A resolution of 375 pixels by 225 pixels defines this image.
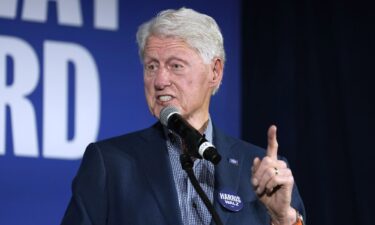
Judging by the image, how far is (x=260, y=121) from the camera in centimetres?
353

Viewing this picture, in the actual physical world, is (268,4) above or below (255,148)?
above

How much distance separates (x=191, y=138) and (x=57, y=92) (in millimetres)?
1479

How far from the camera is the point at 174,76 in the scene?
2164mm

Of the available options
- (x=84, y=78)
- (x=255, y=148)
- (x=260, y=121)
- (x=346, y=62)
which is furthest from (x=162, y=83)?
(x=346, y=62)

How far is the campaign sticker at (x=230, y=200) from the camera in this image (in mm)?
2059

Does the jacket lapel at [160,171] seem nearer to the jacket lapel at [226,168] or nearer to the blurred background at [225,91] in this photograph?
the jacket lapel at [226,168]

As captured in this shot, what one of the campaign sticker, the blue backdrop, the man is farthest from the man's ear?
the blue backdrop

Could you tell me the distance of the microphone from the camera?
68.3 inches

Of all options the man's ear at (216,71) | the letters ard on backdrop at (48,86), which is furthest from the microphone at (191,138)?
the letters ard on backdrop at (48,86)

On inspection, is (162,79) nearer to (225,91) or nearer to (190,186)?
(190,186)

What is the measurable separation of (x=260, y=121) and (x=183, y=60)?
139cm

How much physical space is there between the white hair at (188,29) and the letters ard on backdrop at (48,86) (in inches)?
40.2

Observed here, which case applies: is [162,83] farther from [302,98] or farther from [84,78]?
[302,98]

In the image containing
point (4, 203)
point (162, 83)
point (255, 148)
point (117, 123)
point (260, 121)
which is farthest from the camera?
point (260, 121)
